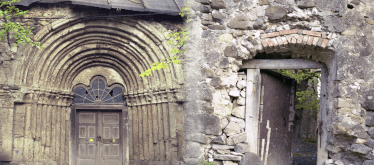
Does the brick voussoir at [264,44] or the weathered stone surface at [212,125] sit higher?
the brick voussoir at [264,44]

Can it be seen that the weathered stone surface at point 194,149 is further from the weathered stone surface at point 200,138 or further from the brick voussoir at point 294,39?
the brick voussoir at point 294,39

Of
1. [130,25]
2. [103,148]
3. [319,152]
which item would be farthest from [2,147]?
[319,152]

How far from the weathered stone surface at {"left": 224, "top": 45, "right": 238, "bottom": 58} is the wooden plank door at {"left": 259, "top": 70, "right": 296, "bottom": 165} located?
68 cm

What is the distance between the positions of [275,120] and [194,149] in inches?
66.9

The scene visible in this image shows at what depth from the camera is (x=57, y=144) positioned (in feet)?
21.4

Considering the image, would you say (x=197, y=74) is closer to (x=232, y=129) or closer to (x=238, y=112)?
(x=238, y=112)

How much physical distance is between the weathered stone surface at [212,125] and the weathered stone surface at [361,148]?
6.96 feet

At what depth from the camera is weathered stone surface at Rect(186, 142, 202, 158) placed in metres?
5.60

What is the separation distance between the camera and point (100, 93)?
7.16 metres

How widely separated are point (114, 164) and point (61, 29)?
9.94 ft

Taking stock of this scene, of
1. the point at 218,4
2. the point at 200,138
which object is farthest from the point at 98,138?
the point at 218,4

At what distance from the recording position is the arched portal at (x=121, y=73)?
6.09m

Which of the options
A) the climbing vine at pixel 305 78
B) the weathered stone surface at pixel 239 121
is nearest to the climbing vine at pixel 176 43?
the weathered stone surface at pixel 239 121

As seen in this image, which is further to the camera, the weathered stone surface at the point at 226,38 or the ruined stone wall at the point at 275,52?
the weathered stone surface at the point at 226,38
